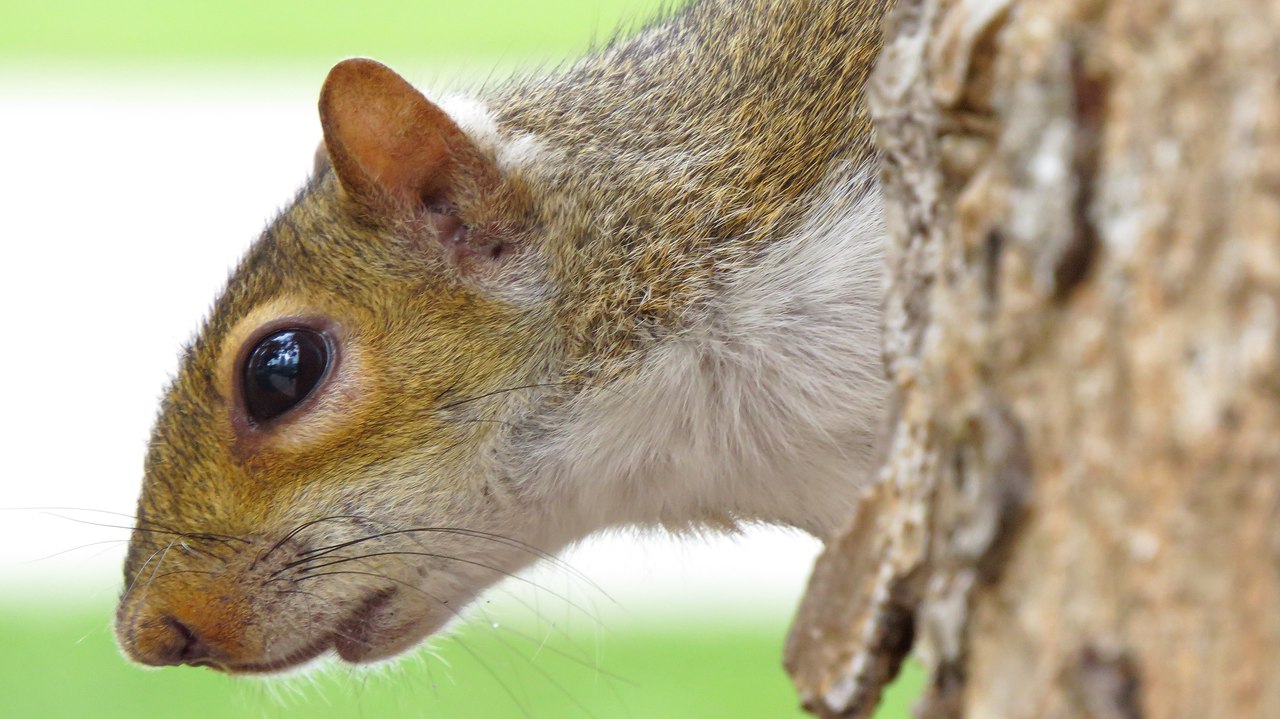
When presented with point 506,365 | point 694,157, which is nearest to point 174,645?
point 506,365

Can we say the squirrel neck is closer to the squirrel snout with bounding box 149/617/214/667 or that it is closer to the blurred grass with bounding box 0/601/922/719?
the squirrel snout with bounding box 149/617/214/667

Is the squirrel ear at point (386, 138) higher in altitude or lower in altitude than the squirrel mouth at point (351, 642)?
higher

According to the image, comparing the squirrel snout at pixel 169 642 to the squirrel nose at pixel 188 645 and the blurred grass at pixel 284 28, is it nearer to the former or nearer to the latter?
the squirrel nose at pixel 188 645

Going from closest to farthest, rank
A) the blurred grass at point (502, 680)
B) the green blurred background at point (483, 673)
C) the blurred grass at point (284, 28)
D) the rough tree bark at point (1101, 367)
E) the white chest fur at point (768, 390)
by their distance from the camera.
Answer: the rough tree bark at point (1101, 367)
the white chest fur at point (768, 390)
the green blurred background at point (483, 673)
the blurred grass at point (502, 680)
the blurred grass at point (284, 28)

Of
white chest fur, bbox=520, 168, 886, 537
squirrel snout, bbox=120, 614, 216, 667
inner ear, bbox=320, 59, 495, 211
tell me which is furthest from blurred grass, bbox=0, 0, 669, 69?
squirrel snout, bbox=120, 614, 216, 667

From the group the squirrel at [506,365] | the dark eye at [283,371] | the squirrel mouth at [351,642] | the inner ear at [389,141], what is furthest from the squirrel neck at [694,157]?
the squirrel mouth at [351,642]
